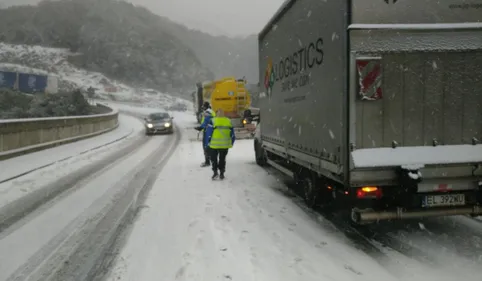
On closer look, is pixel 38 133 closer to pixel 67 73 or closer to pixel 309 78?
pixel 309 78

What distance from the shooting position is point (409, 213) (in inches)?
192

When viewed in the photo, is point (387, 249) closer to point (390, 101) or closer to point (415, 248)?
point (415, 248)

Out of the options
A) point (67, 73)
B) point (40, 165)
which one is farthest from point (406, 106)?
point (67, 73)

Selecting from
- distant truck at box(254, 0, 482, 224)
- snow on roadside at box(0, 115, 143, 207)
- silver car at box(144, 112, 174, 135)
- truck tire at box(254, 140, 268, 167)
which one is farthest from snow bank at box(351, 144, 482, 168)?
silver car at box(144, 112, 174, 135)

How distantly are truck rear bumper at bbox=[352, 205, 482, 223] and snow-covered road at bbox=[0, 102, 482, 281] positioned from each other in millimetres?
400

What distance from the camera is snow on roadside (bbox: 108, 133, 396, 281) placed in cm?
418

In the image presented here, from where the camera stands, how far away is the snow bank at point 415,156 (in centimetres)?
468

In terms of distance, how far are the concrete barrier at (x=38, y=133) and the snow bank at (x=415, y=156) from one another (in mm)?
11851

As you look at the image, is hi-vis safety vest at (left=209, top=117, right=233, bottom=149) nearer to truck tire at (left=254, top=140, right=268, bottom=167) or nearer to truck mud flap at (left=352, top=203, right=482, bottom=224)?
truck tire at (left=254, top=140, right=268, bottom=167)

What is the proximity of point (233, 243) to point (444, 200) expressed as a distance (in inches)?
104

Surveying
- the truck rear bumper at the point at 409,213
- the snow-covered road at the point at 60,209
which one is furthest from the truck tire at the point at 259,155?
the truck rear bumper at the point at 409,213

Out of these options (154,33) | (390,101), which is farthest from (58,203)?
(154,33)

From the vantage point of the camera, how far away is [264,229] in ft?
18.5

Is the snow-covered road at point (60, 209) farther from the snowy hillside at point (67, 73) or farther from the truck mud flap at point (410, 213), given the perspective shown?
A: the snowy hillside at point (67, 73)
